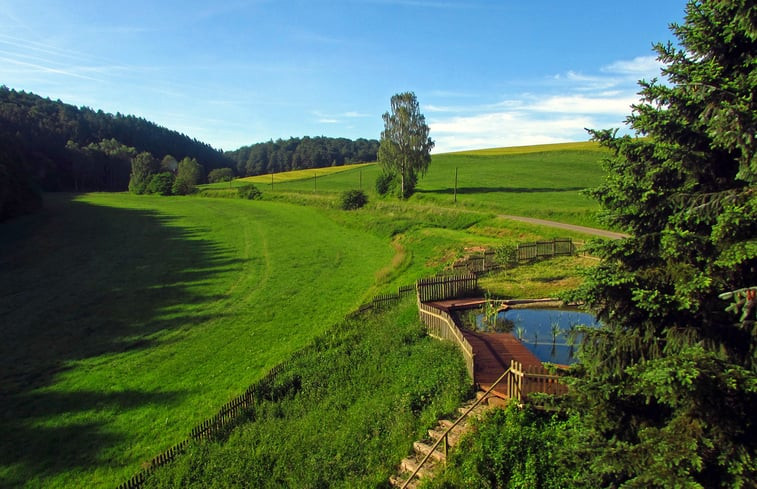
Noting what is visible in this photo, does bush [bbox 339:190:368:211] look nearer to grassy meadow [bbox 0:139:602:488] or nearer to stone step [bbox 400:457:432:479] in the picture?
grassy meadow [bbox 0:139:602:488]

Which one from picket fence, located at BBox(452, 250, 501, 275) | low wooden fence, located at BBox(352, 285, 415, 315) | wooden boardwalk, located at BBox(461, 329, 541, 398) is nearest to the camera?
wooden boardwalk, located at BBox(461, 329, 541, 398)

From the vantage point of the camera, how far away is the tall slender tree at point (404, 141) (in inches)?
2608

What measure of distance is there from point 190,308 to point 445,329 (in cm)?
1737

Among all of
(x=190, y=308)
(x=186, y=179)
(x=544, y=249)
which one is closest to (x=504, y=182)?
(x=544, y=249)

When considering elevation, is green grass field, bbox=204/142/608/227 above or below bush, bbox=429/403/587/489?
above

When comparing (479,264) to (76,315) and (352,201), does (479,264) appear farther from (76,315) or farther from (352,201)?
(352,201)

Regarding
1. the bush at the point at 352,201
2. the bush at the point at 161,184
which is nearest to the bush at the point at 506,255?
the bush at the point at 352,201

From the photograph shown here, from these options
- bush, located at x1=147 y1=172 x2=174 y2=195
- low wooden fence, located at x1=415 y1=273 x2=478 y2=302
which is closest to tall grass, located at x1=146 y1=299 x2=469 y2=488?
low wooden fence, located at x1=415 y1=273 x2=478 y2=302

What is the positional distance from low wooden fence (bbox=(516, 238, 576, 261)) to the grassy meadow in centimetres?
280

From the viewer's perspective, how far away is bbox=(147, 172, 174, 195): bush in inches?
3989

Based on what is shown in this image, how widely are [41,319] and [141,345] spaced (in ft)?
27.8

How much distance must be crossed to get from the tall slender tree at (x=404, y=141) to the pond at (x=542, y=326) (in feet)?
159

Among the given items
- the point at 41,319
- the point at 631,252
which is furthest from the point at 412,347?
the point at 41,319

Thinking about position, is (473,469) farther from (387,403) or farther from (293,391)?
(293,391)
